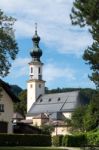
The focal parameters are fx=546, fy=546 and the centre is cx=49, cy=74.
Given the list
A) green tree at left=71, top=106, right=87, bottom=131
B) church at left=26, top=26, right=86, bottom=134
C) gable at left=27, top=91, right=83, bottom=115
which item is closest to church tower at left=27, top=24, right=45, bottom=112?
church at left=26, top=26, right=86, bottom=134

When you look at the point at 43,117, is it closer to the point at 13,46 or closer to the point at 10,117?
the point at 10,117

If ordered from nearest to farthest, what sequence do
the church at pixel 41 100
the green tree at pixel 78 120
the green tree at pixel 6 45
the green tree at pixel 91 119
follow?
the green tree at pixel 6 45 < the green tree at pixel 91 119 < the green tree at pixel 78 120 < the church at pixel 41 100

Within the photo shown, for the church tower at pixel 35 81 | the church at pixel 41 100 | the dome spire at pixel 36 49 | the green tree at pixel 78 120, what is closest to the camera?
the green tree at pixel 78 120

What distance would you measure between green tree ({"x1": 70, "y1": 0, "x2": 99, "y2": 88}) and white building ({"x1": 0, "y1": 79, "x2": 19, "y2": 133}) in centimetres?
2323

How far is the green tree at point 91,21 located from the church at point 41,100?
101 m

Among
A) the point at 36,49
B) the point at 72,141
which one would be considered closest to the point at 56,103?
the point at 36,49

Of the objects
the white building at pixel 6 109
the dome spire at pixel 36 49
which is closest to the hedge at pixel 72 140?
the white building at pixel 6 109

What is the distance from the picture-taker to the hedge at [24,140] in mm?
65250

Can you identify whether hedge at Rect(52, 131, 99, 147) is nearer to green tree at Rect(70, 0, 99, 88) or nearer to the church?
green tree at Rect(70, 0, 99, 88)

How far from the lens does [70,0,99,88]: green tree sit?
49094 mm

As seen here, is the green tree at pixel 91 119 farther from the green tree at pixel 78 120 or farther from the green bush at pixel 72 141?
the green bush at pixel 72 141

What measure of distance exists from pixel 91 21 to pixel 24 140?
22.6 m

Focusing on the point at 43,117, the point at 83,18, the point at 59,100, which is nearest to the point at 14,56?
the point at 83,18

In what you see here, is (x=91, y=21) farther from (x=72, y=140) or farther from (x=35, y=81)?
(x=35, y=81)
